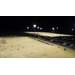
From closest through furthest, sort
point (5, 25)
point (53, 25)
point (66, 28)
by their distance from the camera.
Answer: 1. point (66, 28)
2. point (53, 25)
3. point (5, 25)

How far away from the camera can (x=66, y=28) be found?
63.4 metres

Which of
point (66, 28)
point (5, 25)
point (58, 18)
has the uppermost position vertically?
point (58, 18)

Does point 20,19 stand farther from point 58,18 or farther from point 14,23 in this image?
point 58,18

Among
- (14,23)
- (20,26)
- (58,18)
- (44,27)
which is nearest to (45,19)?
(44,27)

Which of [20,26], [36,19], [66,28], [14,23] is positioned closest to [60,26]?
[66,28]

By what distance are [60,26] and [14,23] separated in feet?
157

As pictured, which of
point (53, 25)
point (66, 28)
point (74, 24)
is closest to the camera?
point (74, 24)

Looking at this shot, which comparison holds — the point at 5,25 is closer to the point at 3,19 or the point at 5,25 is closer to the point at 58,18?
the point at 3,19

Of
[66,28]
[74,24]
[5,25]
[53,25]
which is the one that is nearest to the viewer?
[74,24]

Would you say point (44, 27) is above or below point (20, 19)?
below

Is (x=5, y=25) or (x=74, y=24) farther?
(x=5, y=25)

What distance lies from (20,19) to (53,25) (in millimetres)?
35884

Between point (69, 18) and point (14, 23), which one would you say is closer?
point (69, 18)

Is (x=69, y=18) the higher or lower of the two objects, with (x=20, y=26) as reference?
higher
